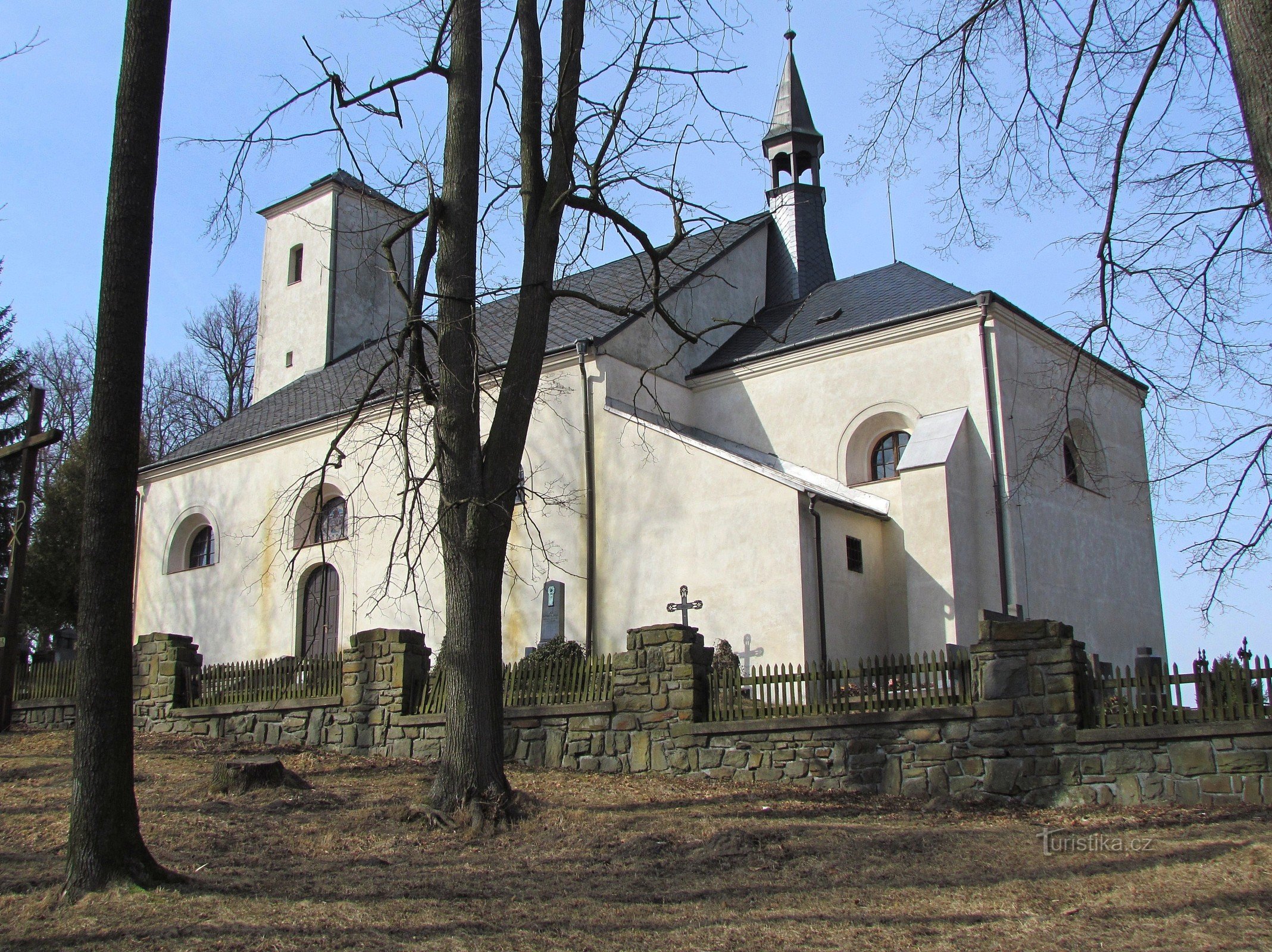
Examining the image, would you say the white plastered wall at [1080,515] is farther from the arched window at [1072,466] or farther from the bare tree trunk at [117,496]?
the bare tree trunk at [117,496]

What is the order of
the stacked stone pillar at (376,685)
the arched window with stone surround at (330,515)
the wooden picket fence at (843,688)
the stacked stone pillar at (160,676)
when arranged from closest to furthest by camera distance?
the wooden picket fence at (843,688)
the stacked stone pillar at (376,685)
the stacked stone pillar at (160,676)
the arched window with stone surround at (330,515)

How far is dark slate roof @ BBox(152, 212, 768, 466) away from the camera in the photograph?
20969 millimetres

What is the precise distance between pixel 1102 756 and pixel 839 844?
2.99m

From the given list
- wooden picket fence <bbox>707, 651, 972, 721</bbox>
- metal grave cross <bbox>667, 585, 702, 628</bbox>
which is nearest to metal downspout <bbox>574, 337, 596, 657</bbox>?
metal grave cross <bbox>667, 585, 702, 628</bbox>

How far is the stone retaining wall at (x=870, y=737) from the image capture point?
9742 millimetres

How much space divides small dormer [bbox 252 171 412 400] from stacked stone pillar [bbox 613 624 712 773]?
18611mm

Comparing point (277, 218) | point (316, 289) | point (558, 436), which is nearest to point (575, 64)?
point (558, 436)

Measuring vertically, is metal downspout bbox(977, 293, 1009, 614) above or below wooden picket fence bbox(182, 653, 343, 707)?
above

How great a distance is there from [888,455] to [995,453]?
2.14 m

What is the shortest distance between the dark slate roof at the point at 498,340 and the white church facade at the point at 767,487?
138 mm

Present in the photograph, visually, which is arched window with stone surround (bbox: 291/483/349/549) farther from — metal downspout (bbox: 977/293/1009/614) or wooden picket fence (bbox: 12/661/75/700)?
metal downspout (bbox: 977/293/1009/614)

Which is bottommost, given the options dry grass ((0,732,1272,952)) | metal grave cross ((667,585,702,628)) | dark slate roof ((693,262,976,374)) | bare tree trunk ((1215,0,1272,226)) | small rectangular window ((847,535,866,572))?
dry grass ((0,732,1272,952))

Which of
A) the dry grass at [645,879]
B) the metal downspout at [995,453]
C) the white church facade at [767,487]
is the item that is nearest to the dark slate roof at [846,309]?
the white church facade at [767,487]

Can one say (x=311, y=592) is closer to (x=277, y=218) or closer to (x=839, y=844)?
(x=277, y=218)
